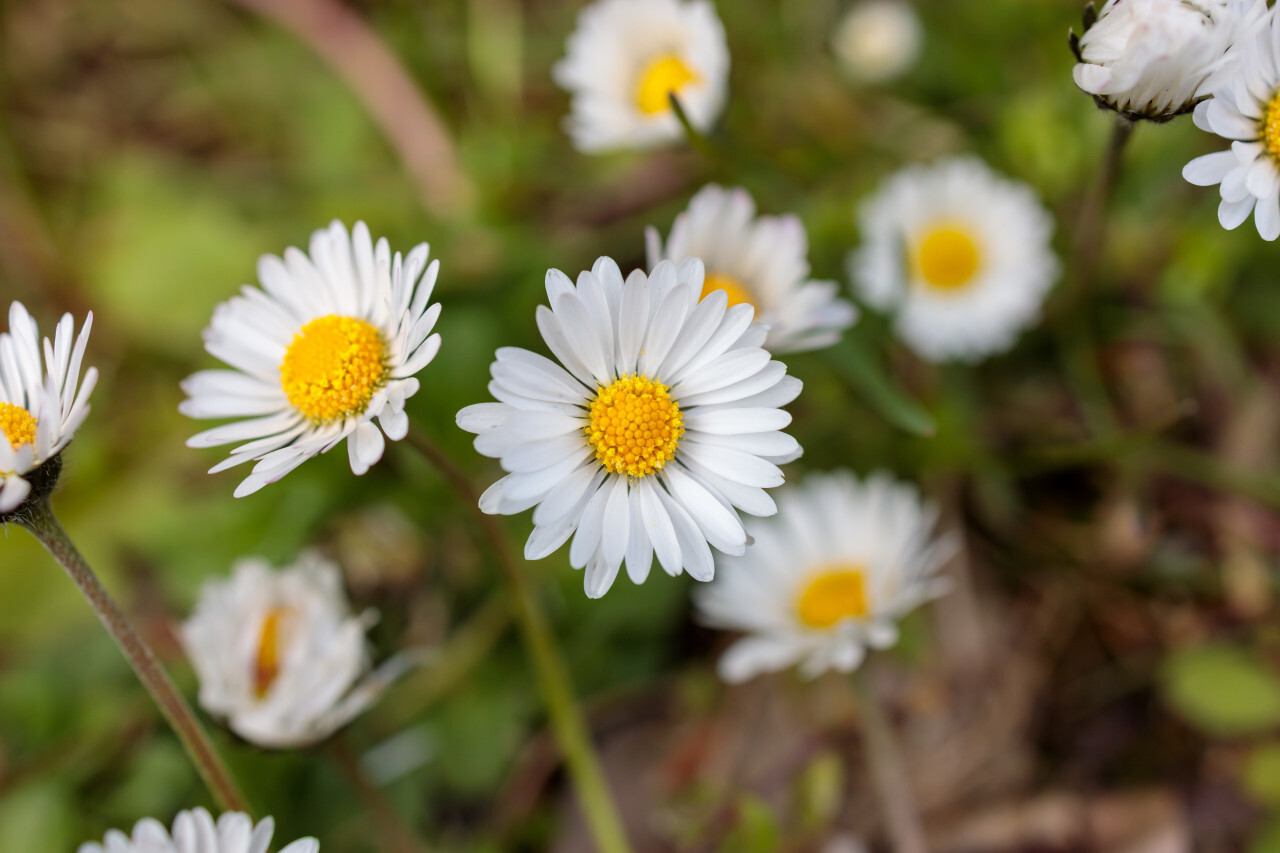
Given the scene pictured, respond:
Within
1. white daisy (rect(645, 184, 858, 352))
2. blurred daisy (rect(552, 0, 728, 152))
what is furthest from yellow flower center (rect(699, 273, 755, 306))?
blurred daisy (rect(552, 0, 728, 152))

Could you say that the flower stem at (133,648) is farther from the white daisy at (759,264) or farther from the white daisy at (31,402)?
the white daisy at (759,264)

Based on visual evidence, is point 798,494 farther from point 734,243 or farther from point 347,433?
point 347,433

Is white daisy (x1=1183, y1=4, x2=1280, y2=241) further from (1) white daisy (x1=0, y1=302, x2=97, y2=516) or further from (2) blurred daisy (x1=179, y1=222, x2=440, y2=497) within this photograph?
(1) white daisy (x1=0, y1=302, x2=97, y2=516)

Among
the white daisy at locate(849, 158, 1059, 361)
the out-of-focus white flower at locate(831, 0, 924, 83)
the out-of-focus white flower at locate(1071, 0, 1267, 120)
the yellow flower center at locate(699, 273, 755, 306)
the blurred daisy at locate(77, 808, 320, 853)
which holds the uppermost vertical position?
the out-of-focus white flower at locate(831, 0, 924, 83)

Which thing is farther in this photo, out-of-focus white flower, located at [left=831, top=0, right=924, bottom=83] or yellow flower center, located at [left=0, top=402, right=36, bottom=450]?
out-of-focus white flower, located at [left=831, top=0, right=924, bottom=83]

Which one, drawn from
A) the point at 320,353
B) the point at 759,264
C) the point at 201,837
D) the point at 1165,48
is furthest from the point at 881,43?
the point at 201,837

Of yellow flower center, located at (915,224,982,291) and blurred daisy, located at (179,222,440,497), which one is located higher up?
yellow flower center, located at (915,224,982,291)

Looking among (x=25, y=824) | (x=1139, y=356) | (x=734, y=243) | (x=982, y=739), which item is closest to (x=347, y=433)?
(x=734, y=243)
